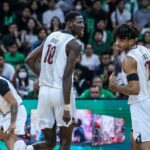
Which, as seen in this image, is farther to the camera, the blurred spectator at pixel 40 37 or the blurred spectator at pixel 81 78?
the blurred spectator at pixel 40 37

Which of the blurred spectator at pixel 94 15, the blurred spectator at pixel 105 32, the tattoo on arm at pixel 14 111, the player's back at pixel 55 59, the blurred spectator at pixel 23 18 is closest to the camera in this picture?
the player's back at pixel 55 59

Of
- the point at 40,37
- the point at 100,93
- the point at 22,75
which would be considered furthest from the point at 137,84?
the point at 40,37

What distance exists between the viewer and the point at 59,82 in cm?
884

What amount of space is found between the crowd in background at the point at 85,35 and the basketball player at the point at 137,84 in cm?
532

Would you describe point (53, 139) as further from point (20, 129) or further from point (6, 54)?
point (6, 54)

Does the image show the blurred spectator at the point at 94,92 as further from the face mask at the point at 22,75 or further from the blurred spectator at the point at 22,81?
the face mask at the point at 22,75

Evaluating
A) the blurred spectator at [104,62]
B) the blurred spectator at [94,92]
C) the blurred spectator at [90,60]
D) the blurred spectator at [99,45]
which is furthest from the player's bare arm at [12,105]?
the blurred spectator at [99,45]

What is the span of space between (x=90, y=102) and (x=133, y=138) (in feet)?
11.9

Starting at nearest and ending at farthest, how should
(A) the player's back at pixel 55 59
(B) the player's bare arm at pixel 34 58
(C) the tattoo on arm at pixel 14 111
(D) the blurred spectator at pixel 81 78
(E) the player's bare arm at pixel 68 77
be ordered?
1. (E) the player's bare arm at pixel 68 77
2. (A) the player's back at pixel 55 59
3. (C) the tattoo on arm at pixel 14 111
4. (B) the player's bare arm at pixel 34 58
5. (D) the blurred spectator at pixel 81 78

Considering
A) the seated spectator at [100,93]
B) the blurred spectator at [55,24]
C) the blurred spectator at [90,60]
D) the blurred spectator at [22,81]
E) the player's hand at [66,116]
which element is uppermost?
the blurred spectator at [55,24]

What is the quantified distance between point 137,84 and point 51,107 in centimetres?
147

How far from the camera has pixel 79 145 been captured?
1163 centimetres

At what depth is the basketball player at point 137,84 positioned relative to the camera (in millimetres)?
7898

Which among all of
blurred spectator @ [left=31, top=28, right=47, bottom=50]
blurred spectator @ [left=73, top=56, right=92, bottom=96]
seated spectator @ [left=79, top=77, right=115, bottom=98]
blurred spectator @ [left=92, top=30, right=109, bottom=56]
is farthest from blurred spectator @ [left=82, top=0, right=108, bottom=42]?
seated spectator @ [left=79, top=77, right=115, bottom=98]
